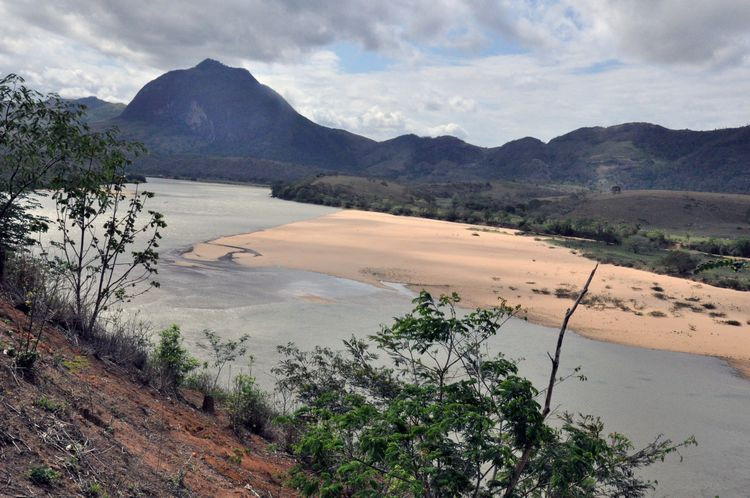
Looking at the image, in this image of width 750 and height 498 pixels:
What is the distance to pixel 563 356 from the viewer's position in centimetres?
2172

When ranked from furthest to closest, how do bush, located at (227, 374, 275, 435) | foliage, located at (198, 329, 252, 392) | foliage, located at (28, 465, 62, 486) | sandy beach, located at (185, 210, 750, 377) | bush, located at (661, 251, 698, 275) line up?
bush, located at (661, 251, 698, 275), sandy beach, located at (185, 210, 750, 377), foliage, located at (198, 329, 252, 392), bush, located at (227, 374, 275, 435), foliage, located at (28, 465, 62, 486)

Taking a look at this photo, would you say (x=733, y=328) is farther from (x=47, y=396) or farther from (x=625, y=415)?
(x=47, y=396)

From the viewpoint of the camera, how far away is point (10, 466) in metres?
5.68

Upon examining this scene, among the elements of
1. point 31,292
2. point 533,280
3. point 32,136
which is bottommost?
point 533,280

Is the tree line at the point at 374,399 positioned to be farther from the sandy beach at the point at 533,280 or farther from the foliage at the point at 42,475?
the sandy beach at the point at 533,280

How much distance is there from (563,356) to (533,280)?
54.1ft

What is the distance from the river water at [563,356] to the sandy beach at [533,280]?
2.23 metres

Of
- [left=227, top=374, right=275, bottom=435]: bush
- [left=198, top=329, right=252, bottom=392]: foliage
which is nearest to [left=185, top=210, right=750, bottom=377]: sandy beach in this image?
[left=198, top=329, right=252, bottom=392]: foliage

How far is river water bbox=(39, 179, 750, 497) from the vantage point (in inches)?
564

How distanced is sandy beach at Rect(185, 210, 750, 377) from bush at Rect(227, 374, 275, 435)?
1547 cm

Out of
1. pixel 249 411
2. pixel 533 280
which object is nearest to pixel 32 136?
pixel 249 411

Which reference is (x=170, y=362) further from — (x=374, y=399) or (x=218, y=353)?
(x=374, y=399)

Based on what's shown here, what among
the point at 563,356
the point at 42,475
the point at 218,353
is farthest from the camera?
the point at 563,356

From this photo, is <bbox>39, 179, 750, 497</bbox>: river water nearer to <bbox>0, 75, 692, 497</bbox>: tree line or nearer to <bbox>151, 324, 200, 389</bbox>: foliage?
<bbox>0, 75, 692, 497</bbox>: tree line
